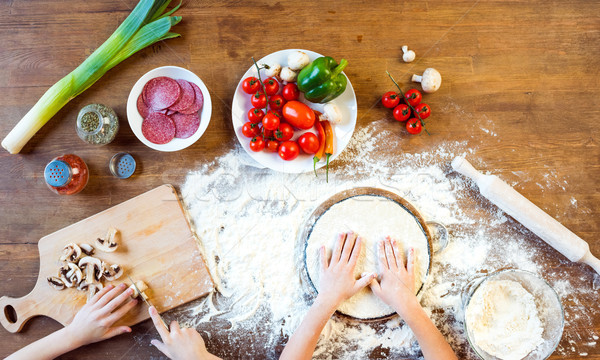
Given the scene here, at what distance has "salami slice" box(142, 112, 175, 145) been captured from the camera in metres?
1.64

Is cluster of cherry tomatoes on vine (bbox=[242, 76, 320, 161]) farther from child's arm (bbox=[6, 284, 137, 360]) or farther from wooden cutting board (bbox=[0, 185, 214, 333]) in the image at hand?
child's arm (bbox=[6, 284, 137, 360])

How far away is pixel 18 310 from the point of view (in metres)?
1.67

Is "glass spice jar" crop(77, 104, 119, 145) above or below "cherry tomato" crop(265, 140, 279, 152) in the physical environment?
above

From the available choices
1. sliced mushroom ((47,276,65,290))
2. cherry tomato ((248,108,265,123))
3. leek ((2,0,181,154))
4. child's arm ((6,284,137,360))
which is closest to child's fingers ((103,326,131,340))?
child's arm ((6,284,137,360))

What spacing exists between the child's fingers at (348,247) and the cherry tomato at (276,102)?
23.5 inches

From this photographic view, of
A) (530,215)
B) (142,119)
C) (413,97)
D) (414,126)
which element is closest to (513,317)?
(530,215)

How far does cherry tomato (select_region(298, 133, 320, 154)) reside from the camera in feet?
5.29

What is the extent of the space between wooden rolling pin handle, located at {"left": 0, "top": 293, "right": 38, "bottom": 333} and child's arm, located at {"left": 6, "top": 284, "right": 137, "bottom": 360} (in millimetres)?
104

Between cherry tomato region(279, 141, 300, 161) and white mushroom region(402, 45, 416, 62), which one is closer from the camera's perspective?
cherry tomato region(279, 141, 300, 161)

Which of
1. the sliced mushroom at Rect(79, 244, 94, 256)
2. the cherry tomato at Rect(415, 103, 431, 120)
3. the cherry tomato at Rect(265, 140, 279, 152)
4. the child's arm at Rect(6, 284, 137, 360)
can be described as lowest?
the child's arm at Rect(6, 284, 137, 360)

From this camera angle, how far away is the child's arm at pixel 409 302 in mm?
1605

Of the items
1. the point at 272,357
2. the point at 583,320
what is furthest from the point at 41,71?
the point at 583,320

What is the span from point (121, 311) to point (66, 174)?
590mm

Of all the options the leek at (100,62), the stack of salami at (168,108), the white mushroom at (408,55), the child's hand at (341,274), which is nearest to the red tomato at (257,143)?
the stack of salami at (168,108)
